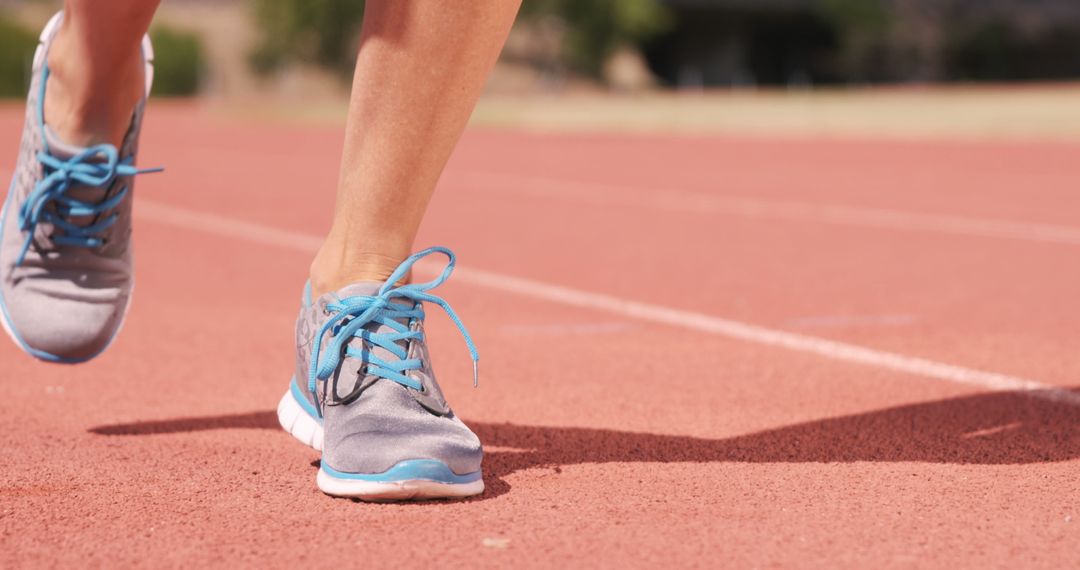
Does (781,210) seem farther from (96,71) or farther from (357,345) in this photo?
(357,345)

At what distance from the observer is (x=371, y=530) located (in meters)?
1.90

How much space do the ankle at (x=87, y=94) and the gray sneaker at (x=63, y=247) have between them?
3 centimetres

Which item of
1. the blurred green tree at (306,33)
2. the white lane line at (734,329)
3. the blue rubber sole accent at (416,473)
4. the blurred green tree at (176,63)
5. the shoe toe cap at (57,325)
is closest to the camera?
the blue rubber sole accent at (416,473)

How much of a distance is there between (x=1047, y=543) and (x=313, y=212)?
6.50m

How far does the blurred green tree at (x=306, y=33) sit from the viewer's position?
1442 inches

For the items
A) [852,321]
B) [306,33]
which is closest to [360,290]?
[852,321]

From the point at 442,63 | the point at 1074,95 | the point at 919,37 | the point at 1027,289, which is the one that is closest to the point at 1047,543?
the point at 442,63

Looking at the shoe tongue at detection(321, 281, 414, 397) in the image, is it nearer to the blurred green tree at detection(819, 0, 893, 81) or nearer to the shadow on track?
the shadow on track

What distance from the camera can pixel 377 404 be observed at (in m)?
2.11

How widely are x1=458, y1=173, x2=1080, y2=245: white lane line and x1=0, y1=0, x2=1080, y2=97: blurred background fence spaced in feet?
90.4

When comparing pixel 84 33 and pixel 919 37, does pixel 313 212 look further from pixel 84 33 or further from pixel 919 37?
pixel 919 37

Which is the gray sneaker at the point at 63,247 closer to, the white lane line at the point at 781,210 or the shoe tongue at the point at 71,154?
the shoe tongue at the point at 71,154

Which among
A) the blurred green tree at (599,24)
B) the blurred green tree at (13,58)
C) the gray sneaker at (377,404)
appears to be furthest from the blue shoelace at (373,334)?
the blurred green tree at (599,24)

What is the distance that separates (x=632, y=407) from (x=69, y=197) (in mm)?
1178
